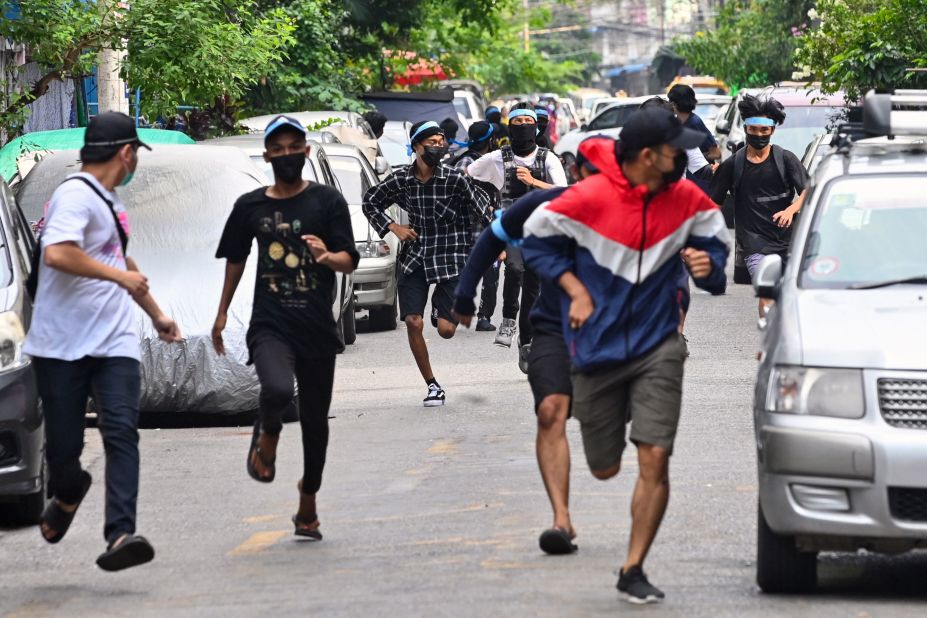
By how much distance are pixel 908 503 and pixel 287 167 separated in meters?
2.97

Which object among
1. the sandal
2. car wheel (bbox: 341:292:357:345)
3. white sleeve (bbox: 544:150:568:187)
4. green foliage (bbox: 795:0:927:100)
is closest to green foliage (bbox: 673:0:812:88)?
green foliage (bbox: 795:0:927:100)

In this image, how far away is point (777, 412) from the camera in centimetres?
655

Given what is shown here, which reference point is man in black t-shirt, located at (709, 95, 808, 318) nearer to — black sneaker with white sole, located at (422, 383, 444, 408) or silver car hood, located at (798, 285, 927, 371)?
black sneaker with white sole, located at (422, 383, 444, 408)

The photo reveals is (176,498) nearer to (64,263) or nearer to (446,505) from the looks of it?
(446,505)

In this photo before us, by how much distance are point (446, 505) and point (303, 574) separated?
1490 mm

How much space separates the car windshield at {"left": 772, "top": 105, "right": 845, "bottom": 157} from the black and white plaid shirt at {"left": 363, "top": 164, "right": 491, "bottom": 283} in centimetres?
1112

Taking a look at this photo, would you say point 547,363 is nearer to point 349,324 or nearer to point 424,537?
point 424,537

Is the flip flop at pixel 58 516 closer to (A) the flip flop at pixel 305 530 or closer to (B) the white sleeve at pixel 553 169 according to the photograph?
(A) the flip flop at pixel 305 530

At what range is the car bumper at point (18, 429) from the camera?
824 cm

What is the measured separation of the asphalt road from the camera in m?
6.70

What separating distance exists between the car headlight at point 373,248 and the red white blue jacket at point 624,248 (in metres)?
10.0

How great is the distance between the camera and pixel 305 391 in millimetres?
7910

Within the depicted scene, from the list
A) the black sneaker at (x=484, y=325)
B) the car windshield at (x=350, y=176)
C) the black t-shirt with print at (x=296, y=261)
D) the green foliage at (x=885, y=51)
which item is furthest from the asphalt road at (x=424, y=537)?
the green foliage at (x=885, y=51)

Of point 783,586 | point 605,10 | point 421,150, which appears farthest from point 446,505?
point 605,10
